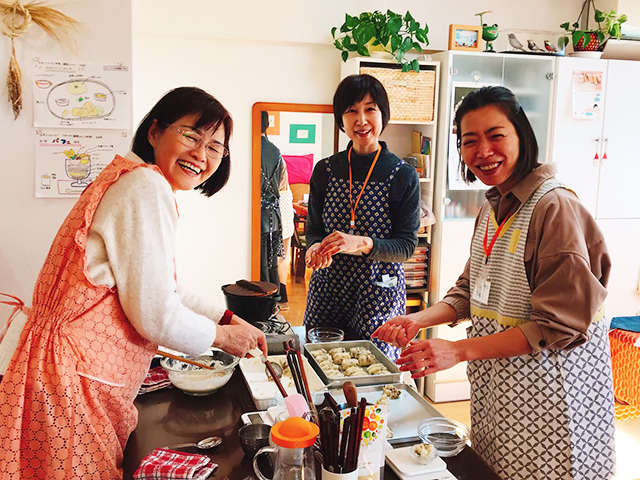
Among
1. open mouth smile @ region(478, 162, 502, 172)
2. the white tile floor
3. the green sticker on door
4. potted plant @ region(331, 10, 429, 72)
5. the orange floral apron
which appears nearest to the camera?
the orange floral apron

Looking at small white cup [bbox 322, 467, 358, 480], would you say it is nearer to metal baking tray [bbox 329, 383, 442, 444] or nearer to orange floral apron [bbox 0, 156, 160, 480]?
metal baking tray [bbox 329, 383, 442, 444]

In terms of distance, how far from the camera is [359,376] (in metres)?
1.78

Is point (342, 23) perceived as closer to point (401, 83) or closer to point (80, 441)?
point (401, 83)

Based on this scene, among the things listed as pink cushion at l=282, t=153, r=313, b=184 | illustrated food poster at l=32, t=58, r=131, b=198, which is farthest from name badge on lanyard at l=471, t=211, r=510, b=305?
pink cushion at l=282, t=153, r=313, b=184

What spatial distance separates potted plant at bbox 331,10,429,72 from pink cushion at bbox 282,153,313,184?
2.27ft

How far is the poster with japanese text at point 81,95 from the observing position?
2.72 meters

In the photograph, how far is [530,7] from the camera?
14.2 feet

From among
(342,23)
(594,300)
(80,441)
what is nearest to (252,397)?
(80,441)

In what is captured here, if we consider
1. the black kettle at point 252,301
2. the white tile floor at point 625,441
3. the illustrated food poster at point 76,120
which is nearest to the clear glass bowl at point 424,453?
the black kettle at point 252,301

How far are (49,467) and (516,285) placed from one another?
118 centimetres

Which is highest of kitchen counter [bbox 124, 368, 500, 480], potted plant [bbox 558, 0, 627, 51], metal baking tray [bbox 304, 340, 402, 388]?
potted plant [bbox 558, 0, 627, 51]

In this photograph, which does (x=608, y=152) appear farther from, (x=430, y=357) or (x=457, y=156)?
(x=430, y=357)

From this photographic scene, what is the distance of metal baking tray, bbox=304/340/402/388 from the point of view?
1.77 meters

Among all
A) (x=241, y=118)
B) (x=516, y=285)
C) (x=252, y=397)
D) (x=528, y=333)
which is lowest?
(x=252, y=397)
